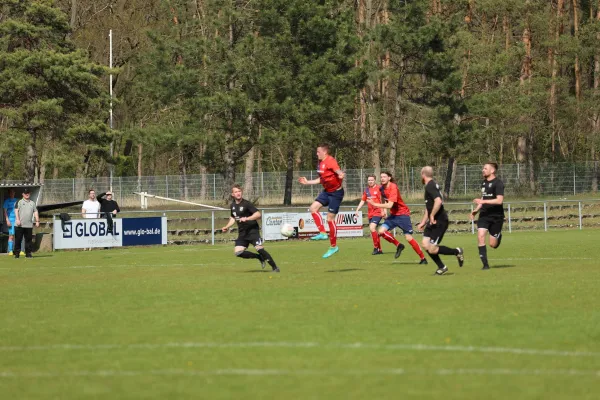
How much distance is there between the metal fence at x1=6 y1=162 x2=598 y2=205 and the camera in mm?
60281

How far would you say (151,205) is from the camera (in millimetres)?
59406

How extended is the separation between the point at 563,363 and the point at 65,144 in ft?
Answer: 149

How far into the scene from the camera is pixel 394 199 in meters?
22.4

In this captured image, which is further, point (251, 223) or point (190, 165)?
point (190, 165)

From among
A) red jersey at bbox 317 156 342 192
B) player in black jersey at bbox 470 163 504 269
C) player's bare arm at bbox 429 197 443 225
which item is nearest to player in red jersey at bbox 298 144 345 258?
red jersey at bbox 317 156 342 192

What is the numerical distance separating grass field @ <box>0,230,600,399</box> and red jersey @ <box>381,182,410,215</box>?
104 inches

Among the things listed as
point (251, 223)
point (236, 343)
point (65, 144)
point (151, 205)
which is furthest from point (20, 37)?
point (236, 343)

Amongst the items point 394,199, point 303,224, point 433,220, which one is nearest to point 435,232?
point 433,220

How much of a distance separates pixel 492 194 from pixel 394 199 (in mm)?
4312

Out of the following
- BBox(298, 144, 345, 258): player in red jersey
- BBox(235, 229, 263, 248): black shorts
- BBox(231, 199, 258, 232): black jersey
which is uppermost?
BBox(298, 144, 345, 258): player in red jersey

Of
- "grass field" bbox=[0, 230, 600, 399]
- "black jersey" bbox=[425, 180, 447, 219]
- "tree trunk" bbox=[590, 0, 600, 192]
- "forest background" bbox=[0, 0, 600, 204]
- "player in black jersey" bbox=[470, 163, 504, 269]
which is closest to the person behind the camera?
"grass field" bbox=[0, 230, 600, 399]

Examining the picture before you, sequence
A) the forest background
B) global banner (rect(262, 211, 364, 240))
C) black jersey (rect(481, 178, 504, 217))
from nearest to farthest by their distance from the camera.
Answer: black jersey (rect(481, 178, 504, 217)) < global banner (rect(262, 211, 364, 240)) < the forest background

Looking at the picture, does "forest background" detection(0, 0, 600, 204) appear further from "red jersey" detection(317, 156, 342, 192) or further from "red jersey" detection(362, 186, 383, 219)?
"red jersey" detection(317, 156, 342, 192)

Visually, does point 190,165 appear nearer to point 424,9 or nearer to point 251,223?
point 424,9
